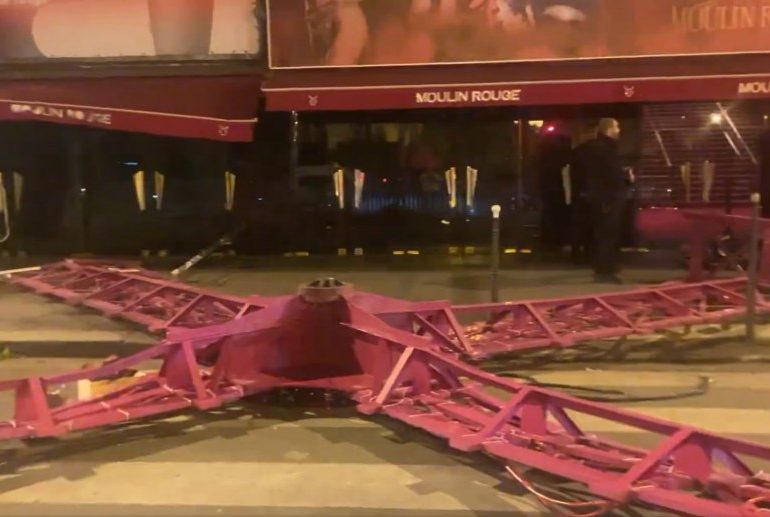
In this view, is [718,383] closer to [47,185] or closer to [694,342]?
[694,342]

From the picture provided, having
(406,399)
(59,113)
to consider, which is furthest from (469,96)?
(406,399)

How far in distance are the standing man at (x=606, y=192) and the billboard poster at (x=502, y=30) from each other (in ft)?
4.19

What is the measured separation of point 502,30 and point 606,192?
2722 mm

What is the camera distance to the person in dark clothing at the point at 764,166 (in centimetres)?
1323

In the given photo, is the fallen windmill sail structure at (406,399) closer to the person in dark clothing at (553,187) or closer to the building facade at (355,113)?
the building facade at (355,113)

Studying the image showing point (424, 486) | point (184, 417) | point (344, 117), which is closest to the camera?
point (424, 486)

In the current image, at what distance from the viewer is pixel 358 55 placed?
488 inches

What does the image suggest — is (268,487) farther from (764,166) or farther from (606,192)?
(764,166)

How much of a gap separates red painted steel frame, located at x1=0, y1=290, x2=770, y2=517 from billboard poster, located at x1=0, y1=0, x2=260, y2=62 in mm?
7279

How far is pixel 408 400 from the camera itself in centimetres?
587

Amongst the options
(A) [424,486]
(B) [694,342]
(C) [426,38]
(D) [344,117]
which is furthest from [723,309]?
(D) [344,117]

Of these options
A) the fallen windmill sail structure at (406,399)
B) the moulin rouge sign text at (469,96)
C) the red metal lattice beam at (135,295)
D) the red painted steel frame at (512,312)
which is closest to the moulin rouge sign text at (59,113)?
the red metal lattice beam at (135,295)

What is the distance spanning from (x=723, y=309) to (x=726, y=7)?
16.9ft

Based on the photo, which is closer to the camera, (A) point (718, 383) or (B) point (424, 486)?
(B) point (424, 486)
